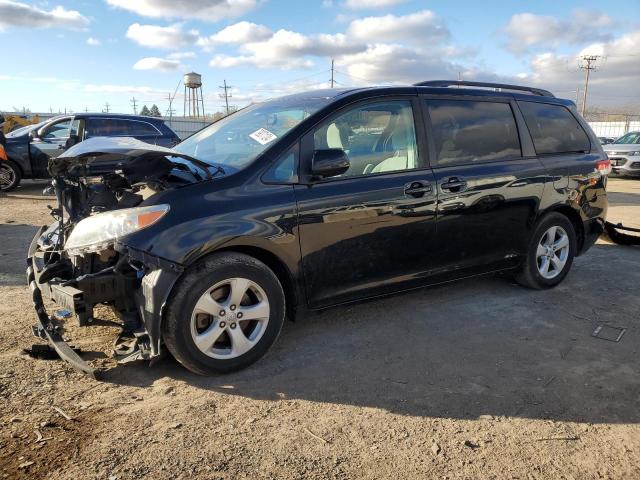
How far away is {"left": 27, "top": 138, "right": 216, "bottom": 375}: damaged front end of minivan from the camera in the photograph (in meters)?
3.11

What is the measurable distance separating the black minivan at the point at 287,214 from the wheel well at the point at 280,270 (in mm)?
11

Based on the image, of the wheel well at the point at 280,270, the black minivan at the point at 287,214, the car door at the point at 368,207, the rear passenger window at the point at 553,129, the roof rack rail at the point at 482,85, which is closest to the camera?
the black minivan at the point at 287,214

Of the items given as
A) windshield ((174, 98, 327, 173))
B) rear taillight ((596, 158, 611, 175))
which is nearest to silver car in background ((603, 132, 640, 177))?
rear taillight ((596, 158, 611, 175))

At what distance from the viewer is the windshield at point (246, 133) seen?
3.68m

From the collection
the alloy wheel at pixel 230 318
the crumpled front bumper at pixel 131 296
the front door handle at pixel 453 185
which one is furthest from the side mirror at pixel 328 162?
the crumpled front bumper at pixel 131 296

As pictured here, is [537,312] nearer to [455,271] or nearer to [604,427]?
[455,271]

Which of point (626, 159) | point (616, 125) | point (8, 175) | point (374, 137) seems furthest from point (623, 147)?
point (616, 125)

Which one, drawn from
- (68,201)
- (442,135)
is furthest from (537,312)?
(68,201)

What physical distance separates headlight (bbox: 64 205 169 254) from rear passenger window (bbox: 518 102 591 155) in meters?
3.51

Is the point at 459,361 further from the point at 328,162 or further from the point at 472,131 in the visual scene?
the point at 472,131

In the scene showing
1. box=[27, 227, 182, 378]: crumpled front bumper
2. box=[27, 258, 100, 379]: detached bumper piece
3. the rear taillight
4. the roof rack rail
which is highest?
the roof rack rail

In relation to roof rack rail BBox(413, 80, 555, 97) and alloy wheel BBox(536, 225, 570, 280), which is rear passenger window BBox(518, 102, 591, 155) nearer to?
roof rack rail BBox(413, 80, 555, 97)

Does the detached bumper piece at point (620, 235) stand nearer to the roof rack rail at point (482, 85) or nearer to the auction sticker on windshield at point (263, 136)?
the roof rack rail at point (482, 85)

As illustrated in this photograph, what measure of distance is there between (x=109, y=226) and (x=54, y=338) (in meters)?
0.85
